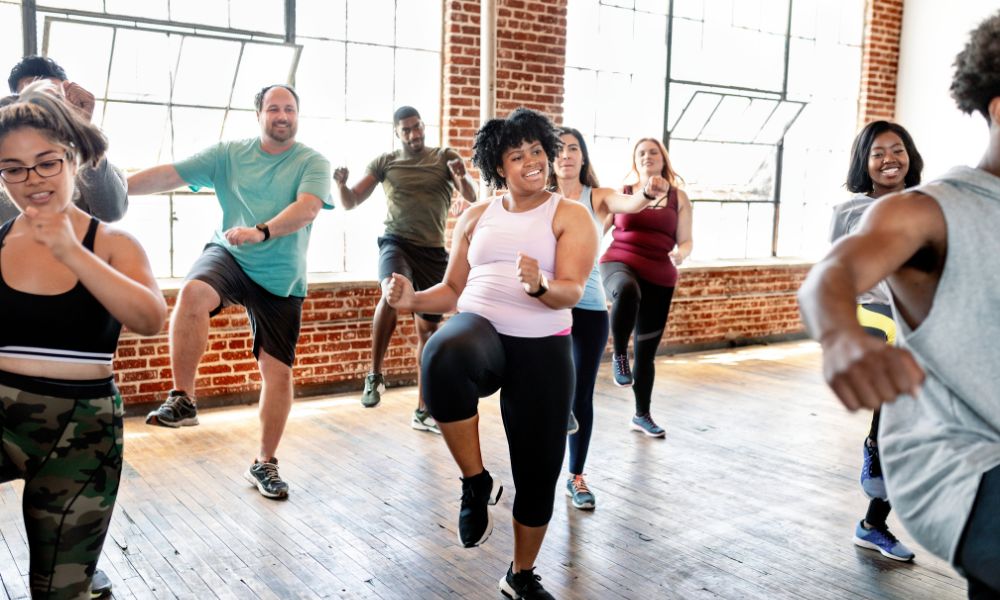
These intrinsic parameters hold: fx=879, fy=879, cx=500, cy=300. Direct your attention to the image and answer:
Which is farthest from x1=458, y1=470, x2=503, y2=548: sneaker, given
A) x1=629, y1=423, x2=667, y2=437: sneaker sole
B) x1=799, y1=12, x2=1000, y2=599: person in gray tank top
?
x1=629, y1=423, x2=667, y2=437: sneaker sole

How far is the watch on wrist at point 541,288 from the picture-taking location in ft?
8.01

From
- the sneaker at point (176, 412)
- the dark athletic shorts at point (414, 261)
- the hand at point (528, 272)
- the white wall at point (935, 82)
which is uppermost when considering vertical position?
the white wall at point (935, 82)

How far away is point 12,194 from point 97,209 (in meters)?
1.04

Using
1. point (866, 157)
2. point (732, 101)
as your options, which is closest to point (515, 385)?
point (866, 157)

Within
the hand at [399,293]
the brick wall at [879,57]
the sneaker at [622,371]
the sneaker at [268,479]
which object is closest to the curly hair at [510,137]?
the hand at [399,293]

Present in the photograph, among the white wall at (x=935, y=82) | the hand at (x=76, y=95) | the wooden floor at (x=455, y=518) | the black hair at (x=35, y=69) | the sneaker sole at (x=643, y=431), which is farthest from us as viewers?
the white wall at (x=935, y=82)

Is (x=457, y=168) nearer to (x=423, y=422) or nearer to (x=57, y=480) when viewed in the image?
(x=423, y=422)

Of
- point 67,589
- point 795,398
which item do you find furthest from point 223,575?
point 795,398

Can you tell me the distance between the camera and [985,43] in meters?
1.34

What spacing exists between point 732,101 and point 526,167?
6013 millimetres

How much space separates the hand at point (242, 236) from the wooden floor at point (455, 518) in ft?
3.69

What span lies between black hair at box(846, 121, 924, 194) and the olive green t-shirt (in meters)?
2.35

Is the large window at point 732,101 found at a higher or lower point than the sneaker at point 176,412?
higher

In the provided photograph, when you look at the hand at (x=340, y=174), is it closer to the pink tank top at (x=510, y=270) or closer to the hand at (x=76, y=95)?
the hand at (x=76, y=95)
